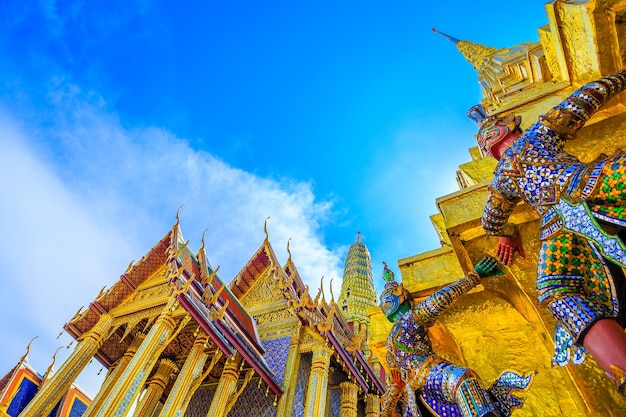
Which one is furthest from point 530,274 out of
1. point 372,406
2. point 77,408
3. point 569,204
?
point 77,408

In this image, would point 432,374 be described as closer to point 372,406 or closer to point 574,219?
point 574,219

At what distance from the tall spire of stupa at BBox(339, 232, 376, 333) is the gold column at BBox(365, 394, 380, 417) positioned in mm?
7533

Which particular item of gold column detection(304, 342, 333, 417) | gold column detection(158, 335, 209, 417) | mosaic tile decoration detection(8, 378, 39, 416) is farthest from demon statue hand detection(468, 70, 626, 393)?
mosaic tile decoration detection(8, 378, 39, 416)

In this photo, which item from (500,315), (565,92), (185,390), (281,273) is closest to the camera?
(500,315)

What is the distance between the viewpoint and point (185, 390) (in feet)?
20.7

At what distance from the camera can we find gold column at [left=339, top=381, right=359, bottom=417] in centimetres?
809

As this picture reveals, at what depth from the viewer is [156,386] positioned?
8.16 metres

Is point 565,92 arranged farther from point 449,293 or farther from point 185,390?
point 185,390

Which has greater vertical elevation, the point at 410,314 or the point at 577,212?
the point at 410,314

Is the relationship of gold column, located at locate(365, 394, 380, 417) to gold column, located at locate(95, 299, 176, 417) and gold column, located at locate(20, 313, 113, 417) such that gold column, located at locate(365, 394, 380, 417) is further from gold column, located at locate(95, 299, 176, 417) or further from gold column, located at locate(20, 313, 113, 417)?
gold column, located at locate(20, 313, 113, 417)

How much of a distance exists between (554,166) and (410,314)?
3.58ft

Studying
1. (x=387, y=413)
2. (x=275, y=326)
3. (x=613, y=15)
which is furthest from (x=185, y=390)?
(x=613, y=15)

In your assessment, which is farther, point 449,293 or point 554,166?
point 449,293

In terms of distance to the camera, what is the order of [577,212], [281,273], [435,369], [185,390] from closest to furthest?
[577,212] → [435,369] → [185,390] → [281,273]
